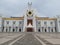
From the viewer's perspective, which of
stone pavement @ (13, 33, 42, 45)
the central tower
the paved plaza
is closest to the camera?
stone pavement @ (13, 33, 42, 45)

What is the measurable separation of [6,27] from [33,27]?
682 inches

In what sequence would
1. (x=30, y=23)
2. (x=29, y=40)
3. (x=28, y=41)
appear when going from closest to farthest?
(x=28, y=41) → (x=29, y=40) → (x=30, y=23)

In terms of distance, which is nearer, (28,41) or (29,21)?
(28,41)

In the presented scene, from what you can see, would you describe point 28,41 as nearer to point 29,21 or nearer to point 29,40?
point 29,40

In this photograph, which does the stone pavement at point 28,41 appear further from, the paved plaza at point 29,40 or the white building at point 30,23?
the white building at point 30,23

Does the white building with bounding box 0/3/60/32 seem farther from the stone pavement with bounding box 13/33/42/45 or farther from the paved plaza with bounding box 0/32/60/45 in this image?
the stone pavement with bounding box 13/33/42/45

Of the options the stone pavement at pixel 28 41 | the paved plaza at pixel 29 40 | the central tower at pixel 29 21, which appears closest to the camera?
the stone pavement at pixel 28 41

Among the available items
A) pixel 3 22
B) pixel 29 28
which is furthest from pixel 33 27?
pixel 3 22

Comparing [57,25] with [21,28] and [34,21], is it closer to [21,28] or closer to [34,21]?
[34,21]

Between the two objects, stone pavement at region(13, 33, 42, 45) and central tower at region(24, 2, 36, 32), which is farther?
central tower at region(24, 2, 36, 32)

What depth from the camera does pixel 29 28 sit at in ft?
269

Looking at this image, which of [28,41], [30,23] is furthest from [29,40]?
[30,23]

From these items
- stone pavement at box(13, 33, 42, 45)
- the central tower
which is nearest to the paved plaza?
stone pavement at box(13, 33, 42, 45)

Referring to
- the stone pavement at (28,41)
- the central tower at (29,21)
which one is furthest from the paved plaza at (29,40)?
the central tower at (29,21)
